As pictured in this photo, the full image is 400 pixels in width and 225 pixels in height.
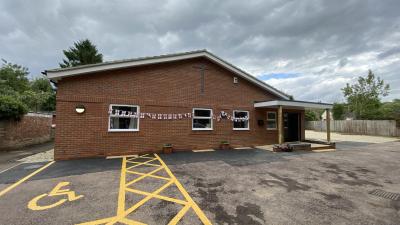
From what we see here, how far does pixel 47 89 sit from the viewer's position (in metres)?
31.7

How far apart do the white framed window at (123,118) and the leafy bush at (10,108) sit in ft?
22.6

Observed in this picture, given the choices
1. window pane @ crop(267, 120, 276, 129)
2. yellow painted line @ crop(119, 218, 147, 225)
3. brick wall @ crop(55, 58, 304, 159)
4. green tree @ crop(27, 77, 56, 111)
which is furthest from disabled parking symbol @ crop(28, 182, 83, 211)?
green tree @ crop(27, 77, 56, 111)

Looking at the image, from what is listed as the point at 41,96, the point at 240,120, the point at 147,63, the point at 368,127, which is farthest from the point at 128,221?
the point at 368,127

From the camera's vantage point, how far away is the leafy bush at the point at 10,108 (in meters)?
10.4

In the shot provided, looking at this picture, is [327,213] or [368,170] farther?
[368,170]

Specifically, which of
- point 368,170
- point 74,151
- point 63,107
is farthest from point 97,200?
point 368,170

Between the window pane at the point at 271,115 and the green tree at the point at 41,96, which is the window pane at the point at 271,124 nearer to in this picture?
the window pane at the point at 271,115

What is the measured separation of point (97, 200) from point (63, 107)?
567 cm

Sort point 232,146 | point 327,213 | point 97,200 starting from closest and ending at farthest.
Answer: point 327,213
point 97,200
point 232,146

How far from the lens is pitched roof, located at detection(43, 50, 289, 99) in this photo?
300 inches

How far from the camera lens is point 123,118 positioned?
352 inches

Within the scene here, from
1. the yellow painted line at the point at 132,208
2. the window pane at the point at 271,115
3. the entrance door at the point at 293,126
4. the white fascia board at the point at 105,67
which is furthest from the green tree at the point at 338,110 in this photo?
the yellow painted line at the point at 132,208

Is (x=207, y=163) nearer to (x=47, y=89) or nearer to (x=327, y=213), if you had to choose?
(x=327, y=213)

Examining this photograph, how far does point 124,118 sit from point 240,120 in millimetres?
6825
